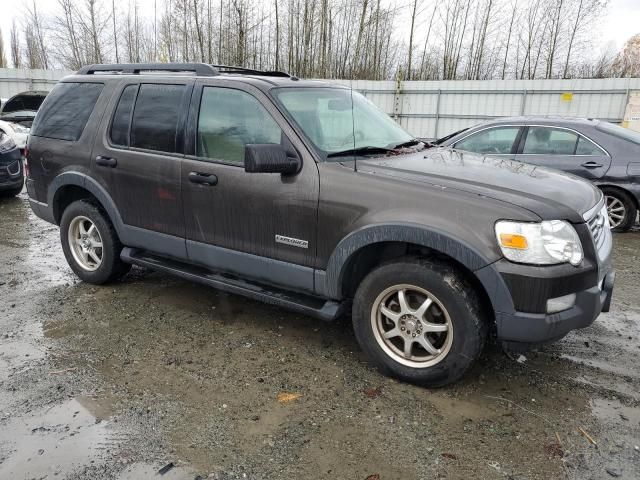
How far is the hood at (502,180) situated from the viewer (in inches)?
115

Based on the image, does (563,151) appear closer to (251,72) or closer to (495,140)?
(495,140)

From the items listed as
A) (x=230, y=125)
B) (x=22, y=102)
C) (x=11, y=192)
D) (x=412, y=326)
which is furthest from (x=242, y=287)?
(x=22, y=102)

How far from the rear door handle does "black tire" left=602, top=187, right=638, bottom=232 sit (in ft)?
21.3

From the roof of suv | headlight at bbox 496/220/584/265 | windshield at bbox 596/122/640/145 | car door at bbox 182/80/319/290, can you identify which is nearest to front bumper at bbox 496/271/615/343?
headlight at bbox 496/220/584/265

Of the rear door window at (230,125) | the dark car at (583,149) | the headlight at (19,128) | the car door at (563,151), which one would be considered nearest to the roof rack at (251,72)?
the rear door window at (230,125)

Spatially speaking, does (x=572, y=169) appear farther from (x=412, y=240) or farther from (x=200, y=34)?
(x=200, y=34)

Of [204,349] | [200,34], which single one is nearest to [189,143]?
[204,349]

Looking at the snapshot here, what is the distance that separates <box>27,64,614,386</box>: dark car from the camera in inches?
113

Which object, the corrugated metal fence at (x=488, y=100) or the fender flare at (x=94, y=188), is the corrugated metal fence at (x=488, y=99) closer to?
the corrugated metal fence at (x=488, y=100)

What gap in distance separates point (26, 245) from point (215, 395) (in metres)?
4.62

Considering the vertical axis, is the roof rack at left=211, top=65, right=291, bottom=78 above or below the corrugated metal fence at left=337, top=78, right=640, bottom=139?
above

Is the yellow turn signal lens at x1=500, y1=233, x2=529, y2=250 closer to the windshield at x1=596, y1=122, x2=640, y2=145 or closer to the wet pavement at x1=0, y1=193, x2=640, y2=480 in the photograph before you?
the wet pavement at x1=0, y1=193, x2=640, y2=480

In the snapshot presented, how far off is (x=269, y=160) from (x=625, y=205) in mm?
6173

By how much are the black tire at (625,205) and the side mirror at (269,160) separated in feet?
18.9
